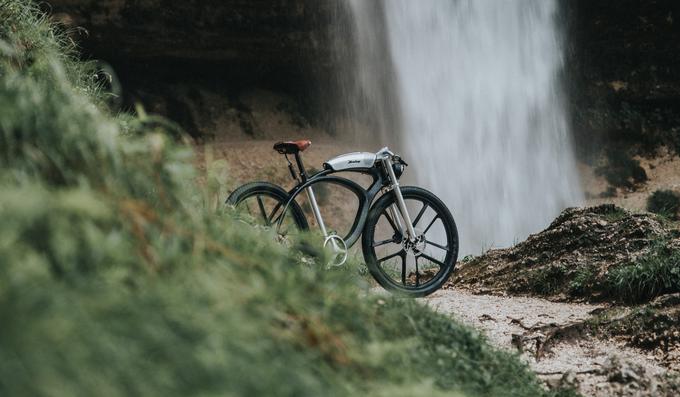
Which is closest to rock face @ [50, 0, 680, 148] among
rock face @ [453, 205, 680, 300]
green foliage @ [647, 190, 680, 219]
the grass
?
green foliage @ [647, 190, 680, 219]

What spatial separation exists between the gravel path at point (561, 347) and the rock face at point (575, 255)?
0.25m

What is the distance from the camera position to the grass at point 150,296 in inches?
50.4

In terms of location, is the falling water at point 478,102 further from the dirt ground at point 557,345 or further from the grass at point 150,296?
the grass at point 150,296

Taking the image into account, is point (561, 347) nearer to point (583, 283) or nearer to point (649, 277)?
point (649, 277)

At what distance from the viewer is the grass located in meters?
1.28

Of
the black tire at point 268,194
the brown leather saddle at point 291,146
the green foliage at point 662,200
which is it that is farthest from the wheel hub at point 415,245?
the green foliage at point 662,200

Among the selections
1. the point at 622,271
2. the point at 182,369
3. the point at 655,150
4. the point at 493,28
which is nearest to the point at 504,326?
the point at 622,271

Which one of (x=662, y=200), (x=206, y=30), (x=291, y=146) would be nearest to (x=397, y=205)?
(x=291, y=146)

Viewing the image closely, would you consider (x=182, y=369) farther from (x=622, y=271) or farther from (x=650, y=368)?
(x=622, y=271)

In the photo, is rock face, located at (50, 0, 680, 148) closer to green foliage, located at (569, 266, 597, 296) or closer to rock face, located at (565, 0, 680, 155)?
rock face, located at (565, 0, 680, 155)

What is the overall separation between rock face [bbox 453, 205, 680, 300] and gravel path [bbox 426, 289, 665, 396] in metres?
0.25

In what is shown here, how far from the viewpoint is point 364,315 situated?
2.22 metres

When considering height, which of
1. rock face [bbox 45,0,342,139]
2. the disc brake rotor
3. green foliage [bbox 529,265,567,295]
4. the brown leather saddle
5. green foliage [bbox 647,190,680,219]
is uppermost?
green foliage [bbox 647,190,680,219]

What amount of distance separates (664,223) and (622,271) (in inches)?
33.2
